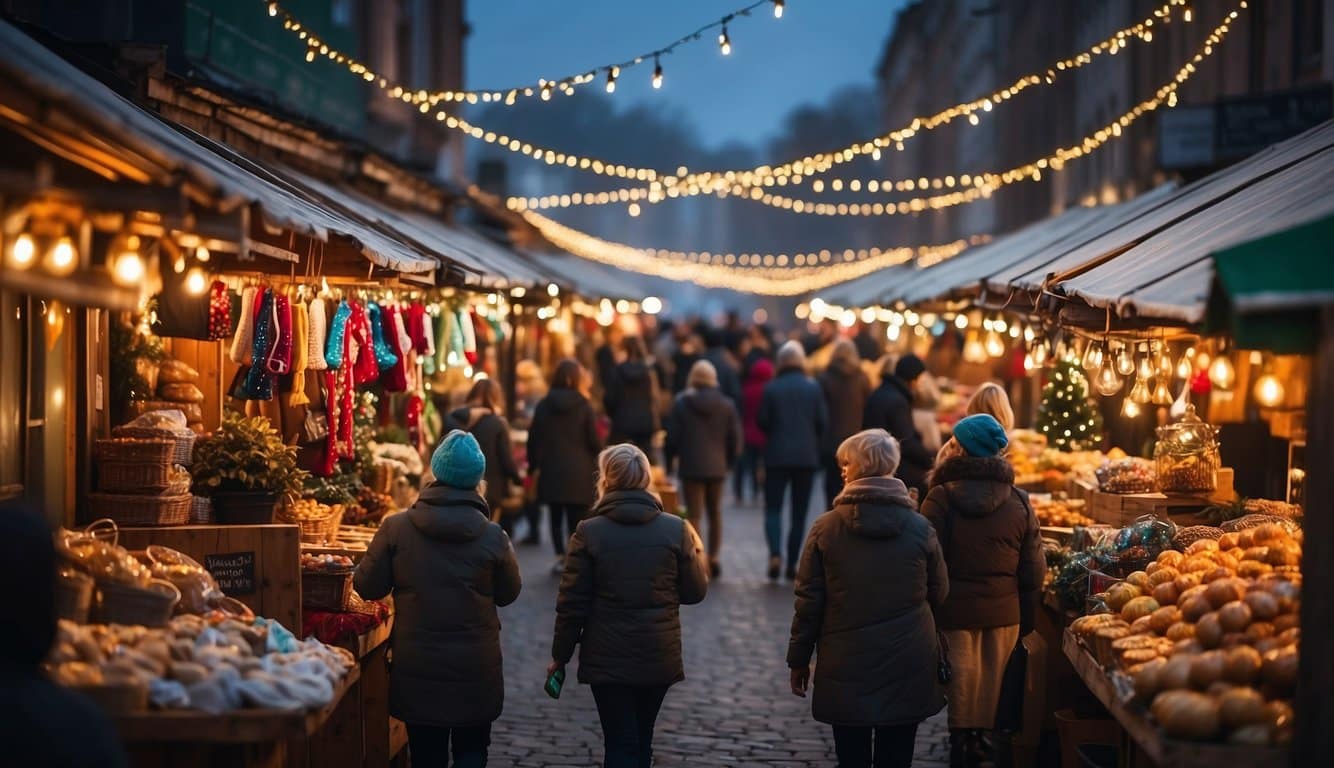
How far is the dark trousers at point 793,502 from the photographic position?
52.1ft

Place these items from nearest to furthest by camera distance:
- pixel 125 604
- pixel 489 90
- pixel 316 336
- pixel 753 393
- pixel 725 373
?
1. pixel 125 604
2. pixel 316 336
3. pixel 489 90
4. pixel 725 373
5. pixel 753 393

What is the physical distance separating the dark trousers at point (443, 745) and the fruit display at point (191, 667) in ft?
3.29

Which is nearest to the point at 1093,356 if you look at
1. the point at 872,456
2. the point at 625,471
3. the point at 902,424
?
the point at 902,424

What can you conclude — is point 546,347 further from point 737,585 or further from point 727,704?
point 727,704

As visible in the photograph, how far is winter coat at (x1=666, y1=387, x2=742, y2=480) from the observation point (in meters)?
15.9

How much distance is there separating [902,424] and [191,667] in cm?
847

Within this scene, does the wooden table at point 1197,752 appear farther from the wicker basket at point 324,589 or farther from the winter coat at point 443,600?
the wicker basket at point 324,589

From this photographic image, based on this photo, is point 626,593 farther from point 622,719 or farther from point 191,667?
point 191,667

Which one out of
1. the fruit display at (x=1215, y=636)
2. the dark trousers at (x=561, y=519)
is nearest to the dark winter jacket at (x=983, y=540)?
the fruit display at (x=1215, y=636)

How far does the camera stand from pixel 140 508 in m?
8.46

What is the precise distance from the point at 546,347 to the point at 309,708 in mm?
21127

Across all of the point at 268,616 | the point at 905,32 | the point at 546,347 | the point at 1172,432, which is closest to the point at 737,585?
the point at 1172,432

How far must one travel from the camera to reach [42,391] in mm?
8219

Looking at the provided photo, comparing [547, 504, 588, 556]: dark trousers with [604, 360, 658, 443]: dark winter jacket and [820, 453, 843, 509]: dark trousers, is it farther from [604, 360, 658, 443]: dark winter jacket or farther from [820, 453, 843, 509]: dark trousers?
[820, 453, 843, 509]: dark trousers
